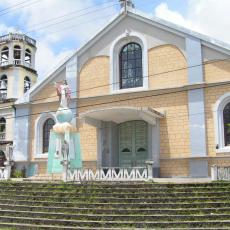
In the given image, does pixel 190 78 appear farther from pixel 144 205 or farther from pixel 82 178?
pixel 144 205

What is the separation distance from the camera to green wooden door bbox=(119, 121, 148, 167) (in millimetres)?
20656

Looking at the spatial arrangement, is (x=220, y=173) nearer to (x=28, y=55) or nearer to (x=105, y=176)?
(x=105, y=176)

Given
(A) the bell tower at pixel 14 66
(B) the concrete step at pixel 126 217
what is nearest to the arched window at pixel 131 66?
(B) the concrete step at pixel 126 217

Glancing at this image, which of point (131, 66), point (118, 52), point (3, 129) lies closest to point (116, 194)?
point (131, 66)

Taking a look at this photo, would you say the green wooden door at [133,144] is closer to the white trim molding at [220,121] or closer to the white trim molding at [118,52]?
the white trim molding at [118,52]

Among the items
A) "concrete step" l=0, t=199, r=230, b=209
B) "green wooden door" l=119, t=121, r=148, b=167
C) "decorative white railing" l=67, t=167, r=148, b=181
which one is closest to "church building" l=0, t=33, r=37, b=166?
"green wooden door" l=119, t=121, r=148, b=167

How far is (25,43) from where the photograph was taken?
34844 mm

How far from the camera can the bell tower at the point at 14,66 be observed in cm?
3378

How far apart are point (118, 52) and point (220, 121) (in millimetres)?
7273

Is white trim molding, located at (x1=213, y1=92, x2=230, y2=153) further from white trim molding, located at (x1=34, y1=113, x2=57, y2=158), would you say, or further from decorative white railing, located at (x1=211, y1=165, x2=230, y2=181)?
white trim molding, located at (x1=34, y1=113, x2=57, y2=158)

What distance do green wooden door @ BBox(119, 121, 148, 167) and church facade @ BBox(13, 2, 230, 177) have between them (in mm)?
56

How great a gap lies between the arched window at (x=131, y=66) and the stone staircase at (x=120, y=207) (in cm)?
867

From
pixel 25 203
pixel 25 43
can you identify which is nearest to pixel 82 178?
pixel 25 203

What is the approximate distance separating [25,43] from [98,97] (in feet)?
53.1
